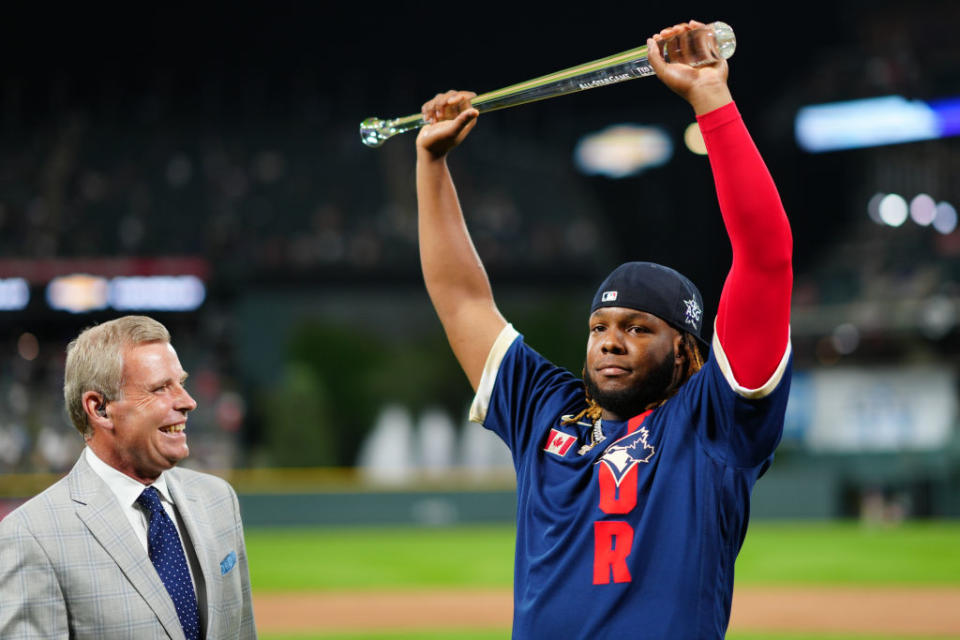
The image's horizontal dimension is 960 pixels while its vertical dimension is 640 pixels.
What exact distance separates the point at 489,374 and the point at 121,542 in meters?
1.01

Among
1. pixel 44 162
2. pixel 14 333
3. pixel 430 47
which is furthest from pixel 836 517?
pixel 44 162

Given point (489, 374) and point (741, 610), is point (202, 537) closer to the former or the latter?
point (489, 374)

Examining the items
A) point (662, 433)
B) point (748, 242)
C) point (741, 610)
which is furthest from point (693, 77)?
point (741, 610)

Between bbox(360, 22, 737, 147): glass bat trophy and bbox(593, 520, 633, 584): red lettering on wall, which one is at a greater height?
bbox(360, 22, 737, 147): glass bat trophy

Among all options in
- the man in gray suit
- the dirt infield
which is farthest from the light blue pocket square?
the dirt infield

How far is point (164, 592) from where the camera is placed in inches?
97.1

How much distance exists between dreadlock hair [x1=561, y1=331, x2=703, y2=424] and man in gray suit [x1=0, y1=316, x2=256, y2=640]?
0.98m

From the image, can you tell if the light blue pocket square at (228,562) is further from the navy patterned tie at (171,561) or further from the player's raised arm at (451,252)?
the player's raised arm at (451,252)

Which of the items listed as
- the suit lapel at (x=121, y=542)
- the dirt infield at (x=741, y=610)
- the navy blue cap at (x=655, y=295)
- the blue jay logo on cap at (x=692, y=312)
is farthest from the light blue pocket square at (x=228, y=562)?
the dirt infield at (x=741, y=610)

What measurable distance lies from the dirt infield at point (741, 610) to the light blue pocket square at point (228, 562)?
25.7ft

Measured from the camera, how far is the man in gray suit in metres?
2.31

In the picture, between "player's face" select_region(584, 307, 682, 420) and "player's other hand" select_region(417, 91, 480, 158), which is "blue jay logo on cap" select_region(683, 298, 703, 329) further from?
"player's other hand" select_region(417, 91, 480, 158)

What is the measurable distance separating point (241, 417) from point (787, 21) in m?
18.3

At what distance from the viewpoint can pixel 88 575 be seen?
93.4 inches
